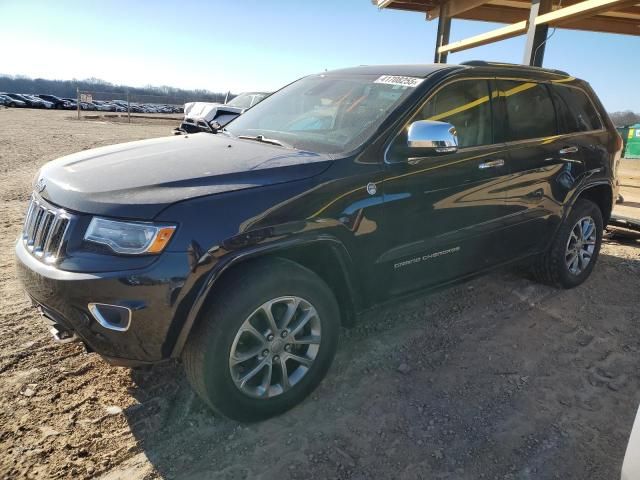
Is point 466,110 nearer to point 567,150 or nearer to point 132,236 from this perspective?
point 567,150

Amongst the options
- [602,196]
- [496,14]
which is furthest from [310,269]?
[496,14]

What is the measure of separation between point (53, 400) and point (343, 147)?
2193 mm

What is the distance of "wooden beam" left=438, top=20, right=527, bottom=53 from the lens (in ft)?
27.2

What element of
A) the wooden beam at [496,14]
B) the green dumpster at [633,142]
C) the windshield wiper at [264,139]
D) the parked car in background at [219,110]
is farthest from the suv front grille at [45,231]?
the green dumpster at [633,142]

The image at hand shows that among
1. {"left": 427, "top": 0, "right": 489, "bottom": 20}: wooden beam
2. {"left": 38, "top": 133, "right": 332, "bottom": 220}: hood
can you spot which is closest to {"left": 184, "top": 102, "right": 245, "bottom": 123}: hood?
{"left": 427, "top": 0, "right": 489, "bottom": 20}: wooden beam

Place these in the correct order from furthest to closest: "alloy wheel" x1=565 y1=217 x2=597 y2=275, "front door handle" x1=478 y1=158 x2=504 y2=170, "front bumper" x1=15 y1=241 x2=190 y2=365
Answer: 1. "alloy wheel" x1=565 y1=217 x2=597 y2=275
2. "front door handle" x1=478 y1=158 x2=504 y2=170
3. "front bumper" x1=15 y1=241 x2=190 y2=365

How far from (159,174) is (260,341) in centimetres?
101

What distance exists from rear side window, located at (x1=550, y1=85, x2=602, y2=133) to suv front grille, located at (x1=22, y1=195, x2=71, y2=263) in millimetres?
3834

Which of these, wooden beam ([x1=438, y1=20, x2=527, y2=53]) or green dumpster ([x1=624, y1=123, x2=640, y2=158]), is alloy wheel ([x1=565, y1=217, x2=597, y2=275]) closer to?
wooden beam ([x1=438, y1=20, x2=527, y2=53])

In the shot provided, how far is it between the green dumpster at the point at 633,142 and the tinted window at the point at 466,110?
12.6 m

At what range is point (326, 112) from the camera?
335 centimetres

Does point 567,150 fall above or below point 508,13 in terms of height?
below

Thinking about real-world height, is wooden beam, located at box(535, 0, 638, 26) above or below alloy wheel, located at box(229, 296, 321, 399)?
above

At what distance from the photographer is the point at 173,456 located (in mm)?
2346
